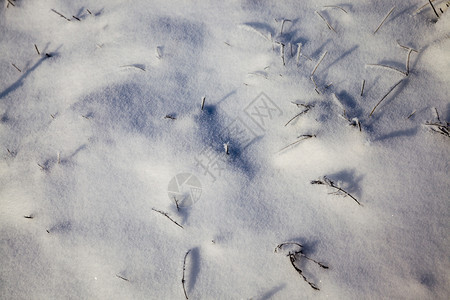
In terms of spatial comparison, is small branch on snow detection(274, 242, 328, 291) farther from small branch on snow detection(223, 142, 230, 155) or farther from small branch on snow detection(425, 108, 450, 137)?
small branch on snow detection(425, 108, 450, 137)

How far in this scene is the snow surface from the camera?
55.2 inches

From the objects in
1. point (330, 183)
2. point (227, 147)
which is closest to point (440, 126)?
point (330, 183)

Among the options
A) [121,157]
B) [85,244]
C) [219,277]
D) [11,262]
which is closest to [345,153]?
[219,277]

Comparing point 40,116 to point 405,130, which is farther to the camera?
point 40,116

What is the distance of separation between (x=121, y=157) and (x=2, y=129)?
80cm

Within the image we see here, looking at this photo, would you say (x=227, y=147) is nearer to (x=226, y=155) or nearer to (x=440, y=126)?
(x=226, y=155)

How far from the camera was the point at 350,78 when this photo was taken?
1.52 meters

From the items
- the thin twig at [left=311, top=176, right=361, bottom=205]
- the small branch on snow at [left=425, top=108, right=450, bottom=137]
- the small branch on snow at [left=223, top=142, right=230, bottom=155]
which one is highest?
the small branch on snow at [left=425, top=108, right=450, bottom=137]

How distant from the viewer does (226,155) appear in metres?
1.47

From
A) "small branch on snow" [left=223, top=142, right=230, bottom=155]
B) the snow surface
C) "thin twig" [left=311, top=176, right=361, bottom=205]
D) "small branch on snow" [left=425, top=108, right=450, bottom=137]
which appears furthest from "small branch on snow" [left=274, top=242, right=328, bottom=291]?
"small branch on snow" [left=425, top=108, right=450, bottom=137]

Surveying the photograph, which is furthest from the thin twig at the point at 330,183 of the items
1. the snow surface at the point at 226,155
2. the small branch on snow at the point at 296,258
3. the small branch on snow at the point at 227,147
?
the small branch on snow at the point at 227,147

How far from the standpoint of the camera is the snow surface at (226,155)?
1.40m

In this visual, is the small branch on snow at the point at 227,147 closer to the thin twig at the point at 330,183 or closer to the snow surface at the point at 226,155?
the snow surface at the point at 226,155

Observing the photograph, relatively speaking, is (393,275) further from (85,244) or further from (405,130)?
(85,244)
